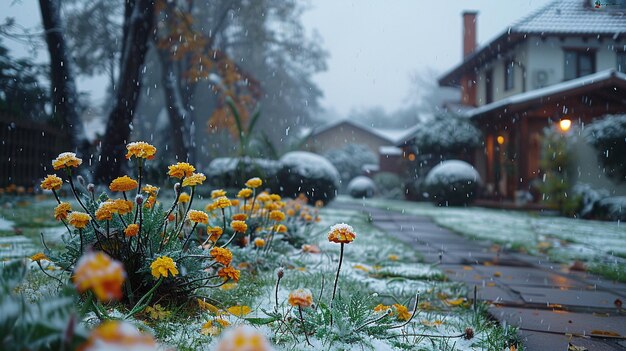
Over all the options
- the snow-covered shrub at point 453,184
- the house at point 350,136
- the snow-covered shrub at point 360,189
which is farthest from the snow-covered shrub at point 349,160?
the snow-covered shrub at point 453,184

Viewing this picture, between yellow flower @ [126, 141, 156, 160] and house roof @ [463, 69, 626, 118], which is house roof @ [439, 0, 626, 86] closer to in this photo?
house roof @ [463, 69, 626, 118]

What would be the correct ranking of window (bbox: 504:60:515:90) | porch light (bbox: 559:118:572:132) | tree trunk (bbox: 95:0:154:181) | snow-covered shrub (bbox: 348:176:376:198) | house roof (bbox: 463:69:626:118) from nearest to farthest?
tree trunk (bbox: 95:0:154:181)
porch light (bbox: 559:118:572:132)
house roof (bbox: 463:69:626:118)
window (bbox: 504:60:515:90)
snow-covered shrub (bbox: 348:176:376:198)

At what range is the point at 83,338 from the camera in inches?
25.4

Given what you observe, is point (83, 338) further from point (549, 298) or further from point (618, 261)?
point (618, 261)

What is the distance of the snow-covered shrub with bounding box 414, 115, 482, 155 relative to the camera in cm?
1473

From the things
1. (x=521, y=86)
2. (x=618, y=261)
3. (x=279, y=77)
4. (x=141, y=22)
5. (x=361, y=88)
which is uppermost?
(x=361, y=88)

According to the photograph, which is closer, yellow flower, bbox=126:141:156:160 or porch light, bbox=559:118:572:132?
yellow flower, bbox=126:141:156:160

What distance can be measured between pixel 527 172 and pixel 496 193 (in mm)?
1513

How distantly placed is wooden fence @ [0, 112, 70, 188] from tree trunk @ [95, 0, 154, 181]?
945 mm

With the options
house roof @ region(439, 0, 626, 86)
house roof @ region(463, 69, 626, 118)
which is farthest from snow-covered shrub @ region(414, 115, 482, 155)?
house roof @ region(439, 0, 626, 86)

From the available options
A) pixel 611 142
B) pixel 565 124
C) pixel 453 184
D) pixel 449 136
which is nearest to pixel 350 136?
pixel 449 136

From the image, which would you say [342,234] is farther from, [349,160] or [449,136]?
[349,160]

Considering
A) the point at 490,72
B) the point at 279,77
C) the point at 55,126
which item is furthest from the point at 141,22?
the point at 279,77

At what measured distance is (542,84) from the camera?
1425 cm
